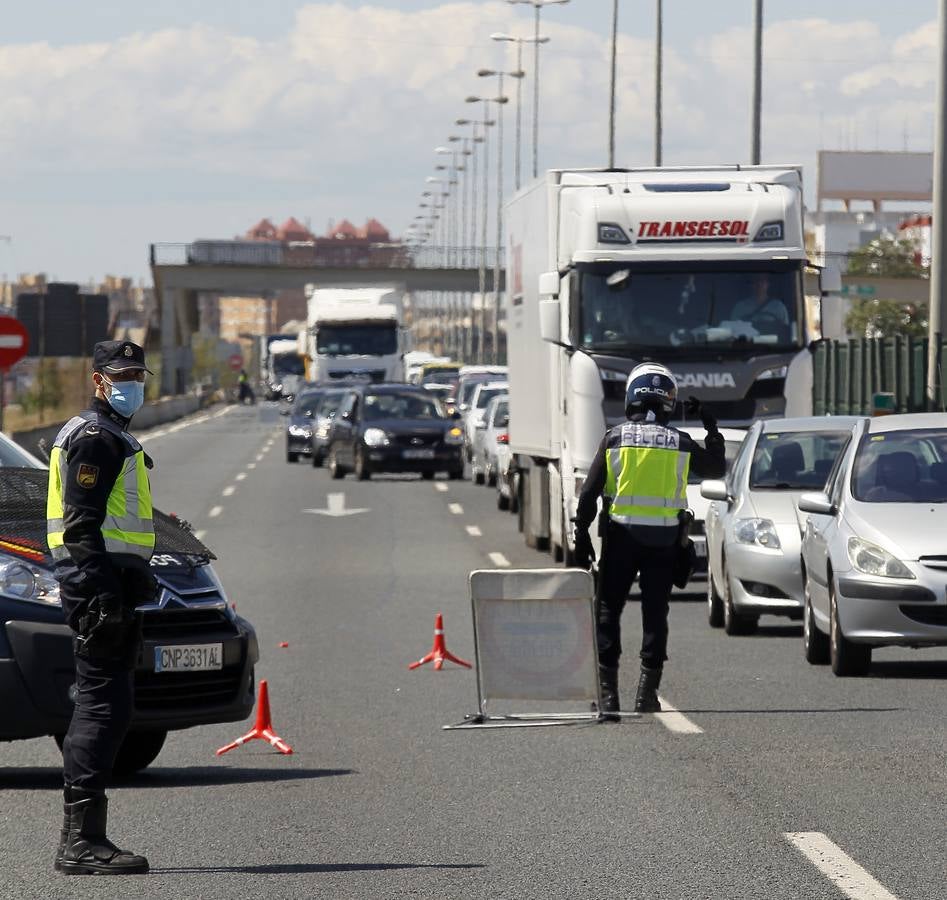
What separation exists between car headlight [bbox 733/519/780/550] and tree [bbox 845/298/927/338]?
9212 cm

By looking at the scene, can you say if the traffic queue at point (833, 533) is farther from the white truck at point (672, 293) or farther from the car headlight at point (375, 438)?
the car headlight at point (375, 438)

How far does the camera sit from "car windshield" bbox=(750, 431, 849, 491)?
1812 cm

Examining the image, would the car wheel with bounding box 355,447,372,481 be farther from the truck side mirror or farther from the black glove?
the black glove

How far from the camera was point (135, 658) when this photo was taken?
8117mm

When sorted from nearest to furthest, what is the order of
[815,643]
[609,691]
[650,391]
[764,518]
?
[609,691] < [650,391] < [815,643] < [764,518]

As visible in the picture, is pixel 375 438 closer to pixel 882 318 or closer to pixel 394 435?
pixel 394 435

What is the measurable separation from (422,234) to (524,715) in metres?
153

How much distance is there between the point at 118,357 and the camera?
8.21 metres

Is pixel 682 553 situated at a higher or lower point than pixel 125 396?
lower

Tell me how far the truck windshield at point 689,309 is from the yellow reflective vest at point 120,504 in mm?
13265

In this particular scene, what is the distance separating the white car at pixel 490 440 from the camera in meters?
38.0

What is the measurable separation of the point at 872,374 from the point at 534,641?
105 ft

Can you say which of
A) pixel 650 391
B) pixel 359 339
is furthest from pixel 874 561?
pixel 359 339

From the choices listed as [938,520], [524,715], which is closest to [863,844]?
[524,715]
